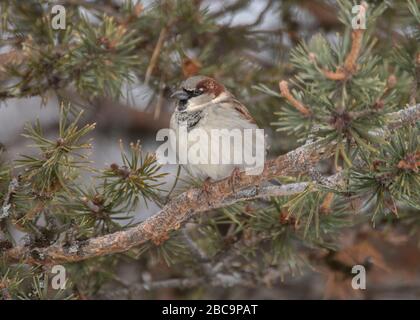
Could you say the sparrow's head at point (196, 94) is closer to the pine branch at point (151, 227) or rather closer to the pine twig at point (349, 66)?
the pine branch at point (151, 227)

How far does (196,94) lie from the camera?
2.47 m

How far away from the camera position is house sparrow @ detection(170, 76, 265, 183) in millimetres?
2324

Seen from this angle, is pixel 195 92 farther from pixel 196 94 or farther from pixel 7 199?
pixel 7 199

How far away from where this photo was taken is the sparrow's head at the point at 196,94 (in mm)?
2458

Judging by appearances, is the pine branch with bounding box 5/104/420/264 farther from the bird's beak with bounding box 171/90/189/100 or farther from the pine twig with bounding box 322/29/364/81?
the bird's beak with bounding box 171/90/189/100

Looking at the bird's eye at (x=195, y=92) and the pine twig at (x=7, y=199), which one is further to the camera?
the bird's eye at (x=195, y=92)

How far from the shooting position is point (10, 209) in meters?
1.83

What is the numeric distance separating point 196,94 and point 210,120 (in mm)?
165

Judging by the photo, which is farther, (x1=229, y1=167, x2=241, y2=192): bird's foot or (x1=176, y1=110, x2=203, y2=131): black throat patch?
(x1=176, y1=110, x2=203, y2=131): black throat patch

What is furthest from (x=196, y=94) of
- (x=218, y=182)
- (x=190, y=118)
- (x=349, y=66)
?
(x=349, y=66)

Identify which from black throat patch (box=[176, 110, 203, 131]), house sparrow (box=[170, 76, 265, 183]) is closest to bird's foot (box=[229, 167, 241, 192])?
house sparrow (box=[170, 76, 265, 183])

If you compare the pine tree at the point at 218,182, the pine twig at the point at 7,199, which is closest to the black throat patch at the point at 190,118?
the pine tree at the point at 218,182
